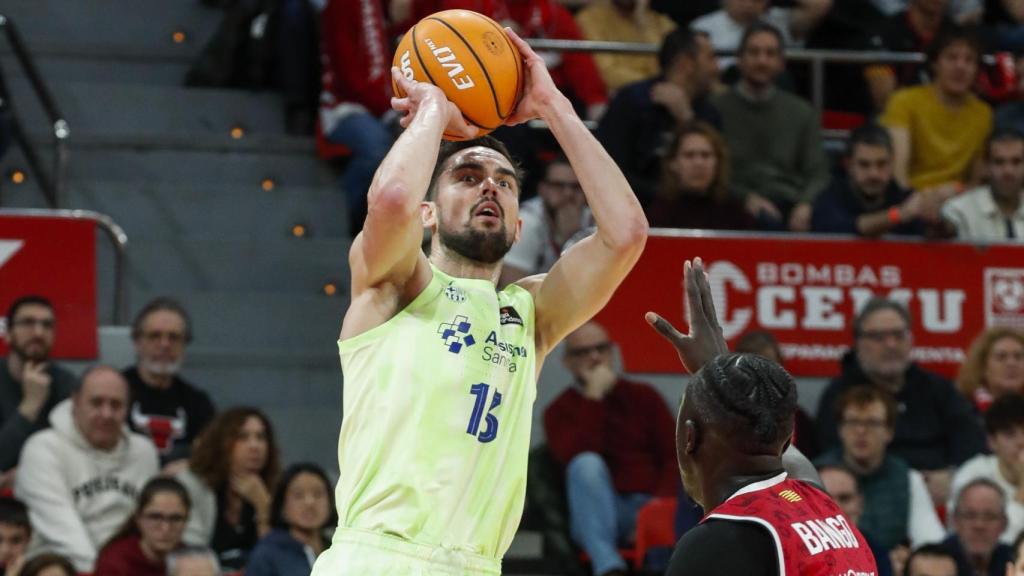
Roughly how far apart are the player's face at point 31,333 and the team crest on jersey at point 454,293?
4490mm

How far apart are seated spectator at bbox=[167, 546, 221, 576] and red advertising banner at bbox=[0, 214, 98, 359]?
6.57ft

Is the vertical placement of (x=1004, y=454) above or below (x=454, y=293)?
below

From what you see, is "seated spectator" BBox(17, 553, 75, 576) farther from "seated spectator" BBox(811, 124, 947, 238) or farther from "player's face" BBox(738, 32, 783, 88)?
"player's face" BBox(738, 32, 783, 88)

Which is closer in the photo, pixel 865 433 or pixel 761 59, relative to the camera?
pixel 865 433

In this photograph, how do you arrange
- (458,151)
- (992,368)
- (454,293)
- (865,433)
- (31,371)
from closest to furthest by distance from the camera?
(454,293) < (458,151) < (31,371) < (865,433) < (992,368)

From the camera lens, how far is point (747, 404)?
4.42 metres

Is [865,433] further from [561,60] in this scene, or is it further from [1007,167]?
[561,60]

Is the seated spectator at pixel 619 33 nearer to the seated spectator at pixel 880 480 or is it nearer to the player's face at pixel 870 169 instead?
the player's face at pixel 870 169

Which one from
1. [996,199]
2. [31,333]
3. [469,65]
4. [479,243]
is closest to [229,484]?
[31,333]

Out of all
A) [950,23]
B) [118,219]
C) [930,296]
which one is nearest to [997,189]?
[930,296]

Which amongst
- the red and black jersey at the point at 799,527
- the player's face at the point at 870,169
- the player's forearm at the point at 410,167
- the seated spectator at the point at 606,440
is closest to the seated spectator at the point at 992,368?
the player's face at the point at 870,169

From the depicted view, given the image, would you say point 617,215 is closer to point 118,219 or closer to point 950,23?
point 118,219

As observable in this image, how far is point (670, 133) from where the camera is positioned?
11.2m

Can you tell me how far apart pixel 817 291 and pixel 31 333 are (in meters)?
4.69
